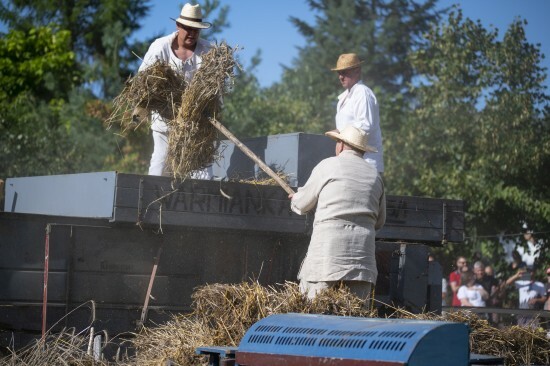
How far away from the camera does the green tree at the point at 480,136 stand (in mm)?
16547

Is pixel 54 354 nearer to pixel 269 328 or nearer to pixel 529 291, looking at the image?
pixel 269 328

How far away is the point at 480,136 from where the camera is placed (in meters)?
17.4

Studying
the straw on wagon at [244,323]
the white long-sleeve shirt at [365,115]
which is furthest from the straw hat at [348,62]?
the straw on wagon at [244,323]

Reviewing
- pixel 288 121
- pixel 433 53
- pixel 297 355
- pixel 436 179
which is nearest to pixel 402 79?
pixel 288 121

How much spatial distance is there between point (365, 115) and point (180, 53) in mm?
1776

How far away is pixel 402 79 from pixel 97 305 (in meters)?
38.2

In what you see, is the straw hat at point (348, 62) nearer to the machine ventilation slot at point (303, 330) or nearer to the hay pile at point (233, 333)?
the hay pile at point (233, 333)

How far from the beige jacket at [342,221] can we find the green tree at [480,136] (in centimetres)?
936

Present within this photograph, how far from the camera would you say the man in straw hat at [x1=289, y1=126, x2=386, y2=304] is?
20.4ft


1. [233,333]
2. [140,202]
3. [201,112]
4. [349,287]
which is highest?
[201,112]

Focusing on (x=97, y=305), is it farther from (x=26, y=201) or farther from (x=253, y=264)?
(x=26, y=201)

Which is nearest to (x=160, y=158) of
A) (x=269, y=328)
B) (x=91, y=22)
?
(x=269, y=328)

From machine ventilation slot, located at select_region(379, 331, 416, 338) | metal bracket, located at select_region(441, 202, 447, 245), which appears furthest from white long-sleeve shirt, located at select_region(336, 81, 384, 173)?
machine ventilation slot, located at select_region(379, 331, 416, 338)

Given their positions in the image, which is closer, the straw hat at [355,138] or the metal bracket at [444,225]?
the straw hat at [355,138]
